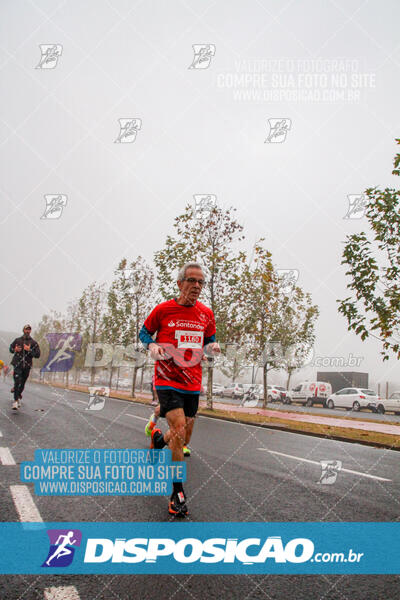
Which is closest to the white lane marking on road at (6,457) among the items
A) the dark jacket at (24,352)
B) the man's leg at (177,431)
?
the man's leg at (177,431)

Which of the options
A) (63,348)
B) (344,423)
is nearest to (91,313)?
(63,348)

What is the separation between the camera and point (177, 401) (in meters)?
4.18

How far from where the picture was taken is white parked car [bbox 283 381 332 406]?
34.2 m

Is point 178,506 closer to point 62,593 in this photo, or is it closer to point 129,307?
point 62,593

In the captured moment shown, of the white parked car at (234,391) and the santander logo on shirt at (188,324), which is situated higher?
the white parked car at (234,391)

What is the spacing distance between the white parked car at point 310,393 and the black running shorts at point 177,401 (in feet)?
103

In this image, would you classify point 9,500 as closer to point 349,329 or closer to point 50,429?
point 50,429

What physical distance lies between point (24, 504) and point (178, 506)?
4.04 ft

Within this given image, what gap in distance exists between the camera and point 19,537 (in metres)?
3.10

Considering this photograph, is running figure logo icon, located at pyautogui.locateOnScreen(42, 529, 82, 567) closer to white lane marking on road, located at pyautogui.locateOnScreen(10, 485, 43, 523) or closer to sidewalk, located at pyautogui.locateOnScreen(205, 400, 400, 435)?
white lane marking on road, located at pyautogui.locateOnScreen(10, 485, 43, 523)

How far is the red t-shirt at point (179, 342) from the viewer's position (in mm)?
4219

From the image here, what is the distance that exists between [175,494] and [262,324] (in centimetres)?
1798

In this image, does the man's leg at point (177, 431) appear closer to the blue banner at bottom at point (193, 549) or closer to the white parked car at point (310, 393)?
the blue banner at bottom at point (193, 549)

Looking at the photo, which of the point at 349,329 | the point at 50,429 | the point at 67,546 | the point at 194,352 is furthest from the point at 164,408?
the point at 349,329
